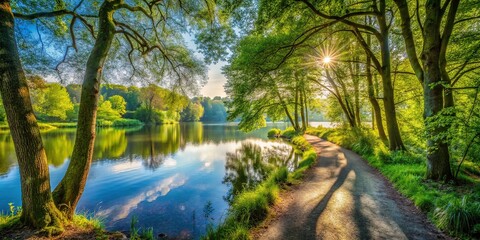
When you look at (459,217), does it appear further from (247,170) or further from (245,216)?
(247,170)

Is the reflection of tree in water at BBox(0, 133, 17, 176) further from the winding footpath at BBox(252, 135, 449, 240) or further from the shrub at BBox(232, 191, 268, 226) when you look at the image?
the winding footpath at BBox(252, 135, 449, 240)

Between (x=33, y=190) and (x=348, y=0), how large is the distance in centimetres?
1254

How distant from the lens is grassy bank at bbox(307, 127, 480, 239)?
149 inches

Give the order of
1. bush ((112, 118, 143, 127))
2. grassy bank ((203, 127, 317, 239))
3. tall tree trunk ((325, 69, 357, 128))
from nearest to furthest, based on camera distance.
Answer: grassy bank ((203, 127, 317, 239)), tall tree trunk ((325, 69, 357, 128)), bush ((112, 118, 143, 127))

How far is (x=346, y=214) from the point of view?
4.87m

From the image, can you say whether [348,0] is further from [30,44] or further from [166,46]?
[30,44]

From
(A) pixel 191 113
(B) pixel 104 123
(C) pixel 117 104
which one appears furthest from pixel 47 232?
(A) pixel 191 113

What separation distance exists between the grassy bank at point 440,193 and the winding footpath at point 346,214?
0.23 m

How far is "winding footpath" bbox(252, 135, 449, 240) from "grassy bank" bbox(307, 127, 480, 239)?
227 mm

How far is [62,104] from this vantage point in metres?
42.3

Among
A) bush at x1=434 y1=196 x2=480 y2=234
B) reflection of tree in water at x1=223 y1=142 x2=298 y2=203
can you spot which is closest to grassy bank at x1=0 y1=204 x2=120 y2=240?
reflection of tree in water at x1=223 y1=142 x2=298 y2=203

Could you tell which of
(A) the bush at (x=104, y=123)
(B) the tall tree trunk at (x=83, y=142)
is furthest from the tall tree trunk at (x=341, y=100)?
(A) the bush at (x=104, y=123)

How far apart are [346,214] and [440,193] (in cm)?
268

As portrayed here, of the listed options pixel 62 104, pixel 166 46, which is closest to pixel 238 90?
pixel 166 46
